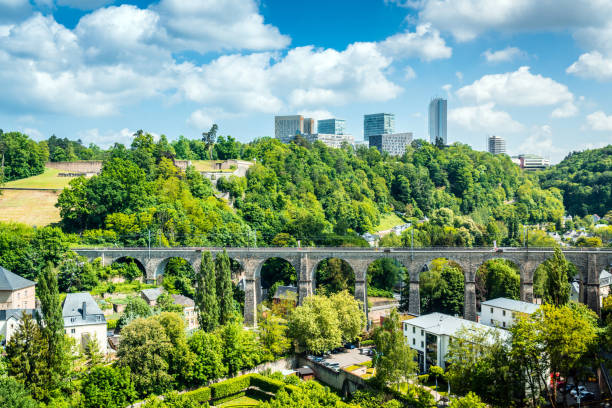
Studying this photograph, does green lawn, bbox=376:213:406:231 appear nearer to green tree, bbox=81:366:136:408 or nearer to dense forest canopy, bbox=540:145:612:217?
dense forest canopy, bbox=540:145:612:217

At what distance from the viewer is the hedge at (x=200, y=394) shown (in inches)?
1507

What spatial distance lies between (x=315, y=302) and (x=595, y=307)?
27.5 m

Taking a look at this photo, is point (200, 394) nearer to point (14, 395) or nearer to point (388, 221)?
point (14, 395)

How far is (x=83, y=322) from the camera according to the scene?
42781mm

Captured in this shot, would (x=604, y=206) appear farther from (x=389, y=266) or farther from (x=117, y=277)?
(x=117, y=277)

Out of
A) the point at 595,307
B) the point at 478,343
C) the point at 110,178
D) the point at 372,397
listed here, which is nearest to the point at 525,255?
the point at 595,307

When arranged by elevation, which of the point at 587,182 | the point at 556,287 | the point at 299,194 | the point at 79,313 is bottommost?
the point at 79,313

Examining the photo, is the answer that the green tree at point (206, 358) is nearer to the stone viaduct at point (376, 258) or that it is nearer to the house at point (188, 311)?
the house at point (188, 311)

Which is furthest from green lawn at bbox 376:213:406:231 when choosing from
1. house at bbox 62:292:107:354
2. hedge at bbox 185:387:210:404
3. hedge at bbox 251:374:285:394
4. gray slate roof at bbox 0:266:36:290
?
hedge at bbox 185:387:210:404

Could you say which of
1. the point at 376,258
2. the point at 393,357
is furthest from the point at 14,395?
the point at 376,258

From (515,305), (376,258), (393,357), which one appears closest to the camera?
(393,357)

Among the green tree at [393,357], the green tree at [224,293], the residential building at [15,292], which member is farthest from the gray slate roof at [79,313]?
the green tree at [393,357]

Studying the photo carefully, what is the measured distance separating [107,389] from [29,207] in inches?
2030

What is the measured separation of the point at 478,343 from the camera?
115ft
